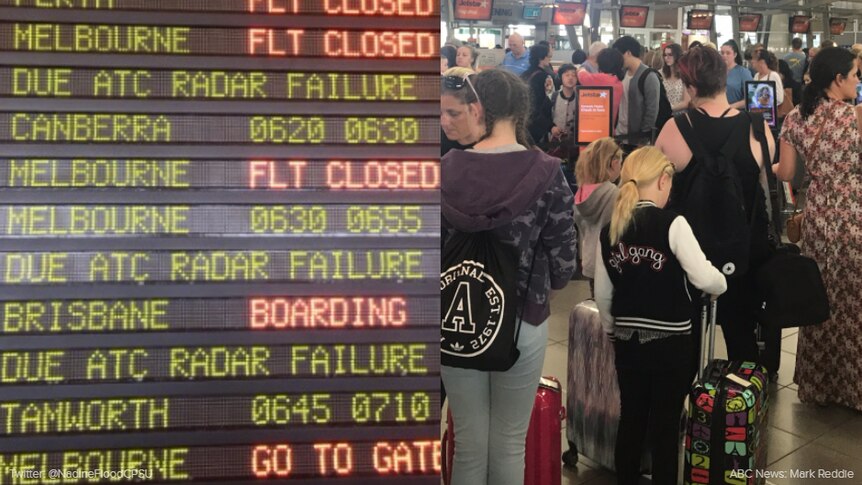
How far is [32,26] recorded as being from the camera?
194 cm

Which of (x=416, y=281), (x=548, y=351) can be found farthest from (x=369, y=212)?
(x=548, y=351)

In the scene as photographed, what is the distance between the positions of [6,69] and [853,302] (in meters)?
4.49

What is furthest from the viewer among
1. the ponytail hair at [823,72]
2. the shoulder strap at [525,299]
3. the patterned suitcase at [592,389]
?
the ponytail hair at [823,72]

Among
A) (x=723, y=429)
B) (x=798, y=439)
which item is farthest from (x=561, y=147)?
(x=723, y=429)

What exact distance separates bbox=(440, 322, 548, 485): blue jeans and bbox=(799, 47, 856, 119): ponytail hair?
8.56ft

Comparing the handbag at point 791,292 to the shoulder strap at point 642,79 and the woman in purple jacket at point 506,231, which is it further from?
the shoulder strap at point 642,79

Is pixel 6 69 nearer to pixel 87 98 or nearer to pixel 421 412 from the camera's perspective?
pixel 87 98

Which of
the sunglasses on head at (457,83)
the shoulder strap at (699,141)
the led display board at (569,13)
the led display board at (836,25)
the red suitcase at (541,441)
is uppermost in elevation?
the led display board at (836,25)

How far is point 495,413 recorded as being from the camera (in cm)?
315

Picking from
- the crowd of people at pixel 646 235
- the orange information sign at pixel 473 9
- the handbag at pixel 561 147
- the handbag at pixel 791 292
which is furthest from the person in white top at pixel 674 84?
the orange information sign at pixel 473 9

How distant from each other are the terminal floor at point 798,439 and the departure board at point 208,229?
250cm

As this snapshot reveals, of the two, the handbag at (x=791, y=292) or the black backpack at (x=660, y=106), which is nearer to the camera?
the handbag at (x=791, y=292)

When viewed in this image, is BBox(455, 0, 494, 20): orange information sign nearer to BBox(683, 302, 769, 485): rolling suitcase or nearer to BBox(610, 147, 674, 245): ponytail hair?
BBox(610, 147, 674, 245): ponytail hair

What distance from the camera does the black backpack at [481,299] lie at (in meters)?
2.86
